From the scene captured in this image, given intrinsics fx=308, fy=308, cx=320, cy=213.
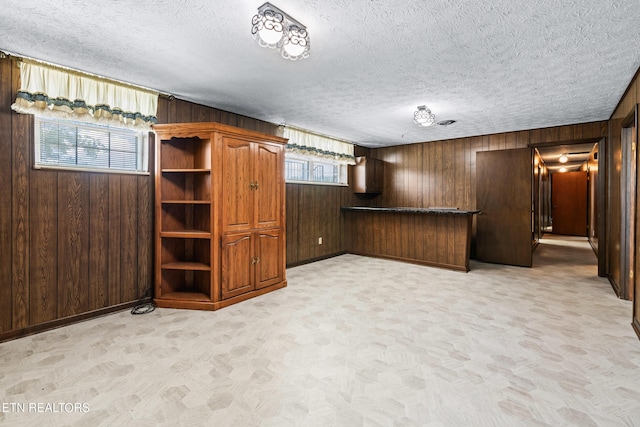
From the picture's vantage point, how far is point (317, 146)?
5.68 meters

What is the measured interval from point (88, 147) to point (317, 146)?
11.5ft

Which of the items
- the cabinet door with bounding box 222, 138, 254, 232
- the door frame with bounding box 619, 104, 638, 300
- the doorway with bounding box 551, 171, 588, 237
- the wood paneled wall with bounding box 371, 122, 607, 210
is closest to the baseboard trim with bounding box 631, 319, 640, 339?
the door frame with bounding box 619, 104, 638, 300

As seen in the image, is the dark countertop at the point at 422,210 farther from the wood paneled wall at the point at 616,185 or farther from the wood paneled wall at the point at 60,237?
the wood paneled wall at the point at 60,237

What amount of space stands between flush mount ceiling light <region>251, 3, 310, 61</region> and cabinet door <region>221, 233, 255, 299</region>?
6.94 ft

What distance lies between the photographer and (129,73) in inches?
117

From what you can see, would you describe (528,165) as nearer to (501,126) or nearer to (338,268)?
(501,126)

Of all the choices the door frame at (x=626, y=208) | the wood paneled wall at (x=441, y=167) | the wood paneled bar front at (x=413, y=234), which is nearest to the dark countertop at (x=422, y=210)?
the wood paneled bar front at (x=413, y=234)

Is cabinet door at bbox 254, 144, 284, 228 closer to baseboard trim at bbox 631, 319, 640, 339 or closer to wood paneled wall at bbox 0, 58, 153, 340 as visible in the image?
wood paneled wall at bbox 0, 58, 153, 340

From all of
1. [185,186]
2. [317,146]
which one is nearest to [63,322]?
[185,186]

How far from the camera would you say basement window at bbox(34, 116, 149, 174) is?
9.25 ft

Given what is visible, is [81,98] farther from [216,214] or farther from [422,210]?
[422,210]

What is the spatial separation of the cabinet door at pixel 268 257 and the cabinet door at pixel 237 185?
29 centimetres

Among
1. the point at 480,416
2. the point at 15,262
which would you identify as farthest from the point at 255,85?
the point at 480,416

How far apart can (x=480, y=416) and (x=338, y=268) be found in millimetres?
3603
